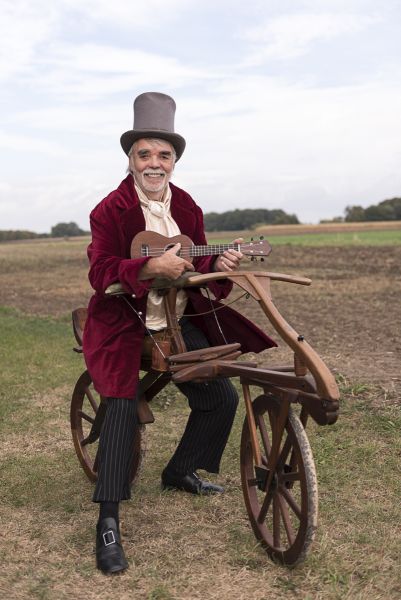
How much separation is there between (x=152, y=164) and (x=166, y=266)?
29.2 inches

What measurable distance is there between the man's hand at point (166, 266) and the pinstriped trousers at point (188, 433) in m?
0.70

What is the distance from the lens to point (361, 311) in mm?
13352

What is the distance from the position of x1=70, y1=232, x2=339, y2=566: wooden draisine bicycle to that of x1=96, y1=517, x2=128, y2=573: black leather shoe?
1.99ft

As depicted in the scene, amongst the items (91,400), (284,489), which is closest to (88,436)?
(91,400)

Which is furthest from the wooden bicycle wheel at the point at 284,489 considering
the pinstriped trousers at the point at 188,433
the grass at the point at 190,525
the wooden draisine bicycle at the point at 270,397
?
the pinstriped trousers at the point at 188,433

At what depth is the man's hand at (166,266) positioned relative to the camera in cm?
357

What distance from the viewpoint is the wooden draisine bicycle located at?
10.6ft

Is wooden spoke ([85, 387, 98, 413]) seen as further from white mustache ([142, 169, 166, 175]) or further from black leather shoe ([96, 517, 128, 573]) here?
white mustache ([142, 169, 166, 175])

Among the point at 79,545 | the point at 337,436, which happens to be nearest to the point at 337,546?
the point at 79,545

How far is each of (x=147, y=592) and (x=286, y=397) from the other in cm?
114

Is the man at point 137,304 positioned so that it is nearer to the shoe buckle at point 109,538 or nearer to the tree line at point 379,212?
the shoe buckle at point 109,538

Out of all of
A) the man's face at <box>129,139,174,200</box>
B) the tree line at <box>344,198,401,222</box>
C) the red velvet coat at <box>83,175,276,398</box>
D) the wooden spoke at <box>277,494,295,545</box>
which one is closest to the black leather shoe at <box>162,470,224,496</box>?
the red velvet coat at <box>83,175,276,398</box>

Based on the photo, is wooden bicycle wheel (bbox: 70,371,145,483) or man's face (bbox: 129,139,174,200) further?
wooden bicycle wheel (bbox: 70,371,145,483)

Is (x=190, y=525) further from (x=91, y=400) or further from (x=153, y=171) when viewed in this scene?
(x=153, y=171)
